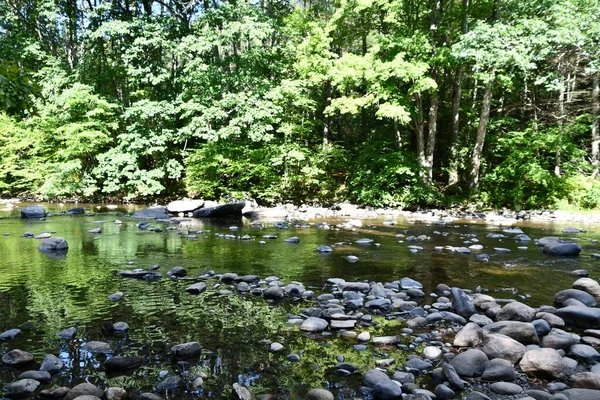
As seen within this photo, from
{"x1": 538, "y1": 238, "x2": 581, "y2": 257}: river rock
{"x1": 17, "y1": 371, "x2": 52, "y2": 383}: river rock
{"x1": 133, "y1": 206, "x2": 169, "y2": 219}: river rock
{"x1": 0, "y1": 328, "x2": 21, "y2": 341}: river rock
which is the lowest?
{"x1": 133, "y1": 206, "x2": 169, "y2": 219}: river rock

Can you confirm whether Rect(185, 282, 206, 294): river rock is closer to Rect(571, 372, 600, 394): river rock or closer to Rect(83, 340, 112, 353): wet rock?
Rect(83, 340, 112, 353): wet rock

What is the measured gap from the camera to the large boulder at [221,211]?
15.9 metres

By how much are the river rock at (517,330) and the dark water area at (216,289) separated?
3.29 ft

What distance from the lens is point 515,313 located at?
14.5 ft

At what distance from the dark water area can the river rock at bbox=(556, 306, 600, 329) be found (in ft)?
1.97

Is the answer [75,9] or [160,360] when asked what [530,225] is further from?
[75,9]

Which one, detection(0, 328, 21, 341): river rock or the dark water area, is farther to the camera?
detection(0, 328, 21, 341): river rock

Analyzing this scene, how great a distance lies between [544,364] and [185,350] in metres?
2.99

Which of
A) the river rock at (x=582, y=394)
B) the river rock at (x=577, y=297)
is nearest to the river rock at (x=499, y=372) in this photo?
the river rock at (x=582, y=394)

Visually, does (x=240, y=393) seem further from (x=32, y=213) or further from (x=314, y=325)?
(x=32, y=213)

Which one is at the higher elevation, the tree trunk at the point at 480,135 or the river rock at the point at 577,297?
the tree trunk at the point at 480,135

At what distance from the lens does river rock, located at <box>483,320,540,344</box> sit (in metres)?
3.88

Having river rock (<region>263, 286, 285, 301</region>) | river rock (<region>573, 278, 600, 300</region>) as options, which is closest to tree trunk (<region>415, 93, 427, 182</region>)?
river rock (<region>573, 278, 600, 300</region>)

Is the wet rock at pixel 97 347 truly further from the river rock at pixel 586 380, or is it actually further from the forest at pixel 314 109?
the forest at pixel 314 109
